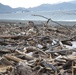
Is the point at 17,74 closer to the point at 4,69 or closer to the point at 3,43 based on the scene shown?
the point at 4,69

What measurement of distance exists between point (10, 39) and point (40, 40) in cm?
143

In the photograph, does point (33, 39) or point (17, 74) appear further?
point (33, 39)

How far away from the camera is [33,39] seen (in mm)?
12828

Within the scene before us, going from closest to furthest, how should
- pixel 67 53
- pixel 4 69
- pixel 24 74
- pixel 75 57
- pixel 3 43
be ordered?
pixel 24 74
pixel 4 69
pixel 75 57
pixel 67 53
pixel 3 43

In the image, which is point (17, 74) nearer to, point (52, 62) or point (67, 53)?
point (52, 62)

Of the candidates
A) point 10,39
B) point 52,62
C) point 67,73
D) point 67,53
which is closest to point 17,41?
point 10,39

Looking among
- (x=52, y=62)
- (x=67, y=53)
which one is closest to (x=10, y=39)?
(x=67, y=53)

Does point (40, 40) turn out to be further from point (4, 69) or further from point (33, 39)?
point (4, 69)

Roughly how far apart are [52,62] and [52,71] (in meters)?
0.71

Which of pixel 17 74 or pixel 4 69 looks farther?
pixel 4 69

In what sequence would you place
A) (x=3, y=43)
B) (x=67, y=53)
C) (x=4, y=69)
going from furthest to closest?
(x=3, y=43), (x=67, y=53), (x=4, y=69)

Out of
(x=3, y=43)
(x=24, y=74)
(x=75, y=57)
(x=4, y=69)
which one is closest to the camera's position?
(x=24, y=74)

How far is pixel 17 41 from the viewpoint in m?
12.2

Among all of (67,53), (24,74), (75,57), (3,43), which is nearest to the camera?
(24,74)
